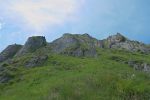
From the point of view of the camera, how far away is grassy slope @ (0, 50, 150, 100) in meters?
127

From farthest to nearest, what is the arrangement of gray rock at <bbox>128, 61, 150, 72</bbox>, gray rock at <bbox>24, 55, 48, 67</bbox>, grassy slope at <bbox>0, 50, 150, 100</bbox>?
gray rock at <bbox>128, 61, 150, 72</bbox> → gray rock at <bbox>24, 55, 48, 67</bbox> → grassy slope at <bbox>0, 50, 150, 100</bbox>

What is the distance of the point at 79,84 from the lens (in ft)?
441

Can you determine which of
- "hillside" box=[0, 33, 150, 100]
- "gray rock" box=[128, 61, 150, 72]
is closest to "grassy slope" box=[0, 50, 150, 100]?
"hillside" box=[0, 33, 150, 100]

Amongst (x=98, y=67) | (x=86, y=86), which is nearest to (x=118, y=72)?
(x=98, y=67)

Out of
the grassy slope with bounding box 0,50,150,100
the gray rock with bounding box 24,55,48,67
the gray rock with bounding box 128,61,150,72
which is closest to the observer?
the grassy slope with bounding box 0,50,150,100

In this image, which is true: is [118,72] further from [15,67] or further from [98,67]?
[15,67]

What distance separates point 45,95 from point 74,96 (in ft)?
26.5

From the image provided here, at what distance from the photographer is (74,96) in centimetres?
12612

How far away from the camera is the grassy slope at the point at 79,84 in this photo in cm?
12725

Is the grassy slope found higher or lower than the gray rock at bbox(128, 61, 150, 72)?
lower

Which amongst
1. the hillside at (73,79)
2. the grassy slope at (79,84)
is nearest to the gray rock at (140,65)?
the hillside at (73,79)

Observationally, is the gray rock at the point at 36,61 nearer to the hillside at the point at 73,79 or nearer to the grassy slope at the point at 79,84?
the hillside at the point at 73,79

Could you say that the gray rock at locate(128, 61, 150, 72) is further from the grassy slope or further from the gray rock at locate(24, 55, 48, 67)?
the gray rock at locate(24, 55, 48, 67)

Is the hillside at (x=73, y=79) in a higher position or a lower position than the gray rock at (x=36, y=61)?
lower
